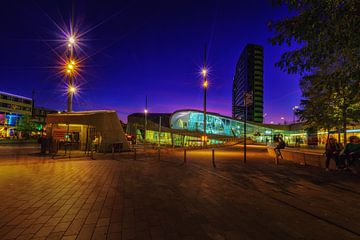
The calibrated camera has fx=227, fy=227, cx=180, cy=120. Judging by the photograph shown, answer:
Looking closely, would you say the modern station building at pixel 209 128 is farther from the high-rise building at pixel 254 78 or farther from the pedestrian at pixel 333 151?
the pedestrian at pixel 333 151

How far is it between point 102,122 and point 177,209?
1852cm

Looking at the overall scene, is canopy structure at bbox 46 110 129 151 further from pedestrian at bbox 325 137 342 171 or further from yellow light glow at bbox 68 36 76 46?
pedestrian at bbox 325 137 342 171

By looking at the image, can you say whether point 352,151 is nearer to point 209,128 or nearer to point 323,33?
point 323,33

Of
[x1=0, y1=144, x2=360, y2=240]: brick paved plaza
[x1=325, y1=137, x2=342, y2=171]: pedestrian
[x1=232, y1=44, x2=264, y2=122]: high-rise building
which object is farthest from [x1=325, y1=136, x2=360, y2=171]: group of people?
[x1=232, y1=44, x2=264, y2=122]: high-rise building

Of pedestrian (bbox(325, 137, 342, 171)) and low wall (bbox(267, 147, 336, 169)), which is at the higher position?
pedestrian (bbox(325, 137, 342, 171))

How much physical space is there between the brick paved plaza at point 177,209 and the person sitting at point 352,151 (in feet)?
6.46

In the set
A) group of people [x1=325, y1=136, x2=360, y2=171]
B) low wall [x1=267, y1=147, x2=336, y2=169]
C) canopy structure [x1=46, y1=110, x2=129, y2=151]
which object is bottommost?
low wall [x1=267, y1=147, x2=336, y2=169]

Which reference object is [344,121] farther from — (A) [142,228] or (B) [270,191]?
(A) [142,228]

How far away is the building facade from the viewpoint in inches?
3169

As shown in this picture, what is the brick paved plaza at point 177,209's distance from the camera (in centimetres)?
388

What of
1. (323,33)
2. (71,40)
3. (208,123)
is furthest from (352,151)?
(208,123)

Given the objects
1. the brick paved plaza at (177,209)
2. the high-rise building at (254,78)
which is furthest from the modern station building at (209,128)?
the brick paved plaza at (177,209)

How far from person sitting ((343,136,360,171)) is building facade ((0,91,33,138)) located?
92.7 m

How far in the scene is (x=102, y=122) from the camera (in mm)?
21938
